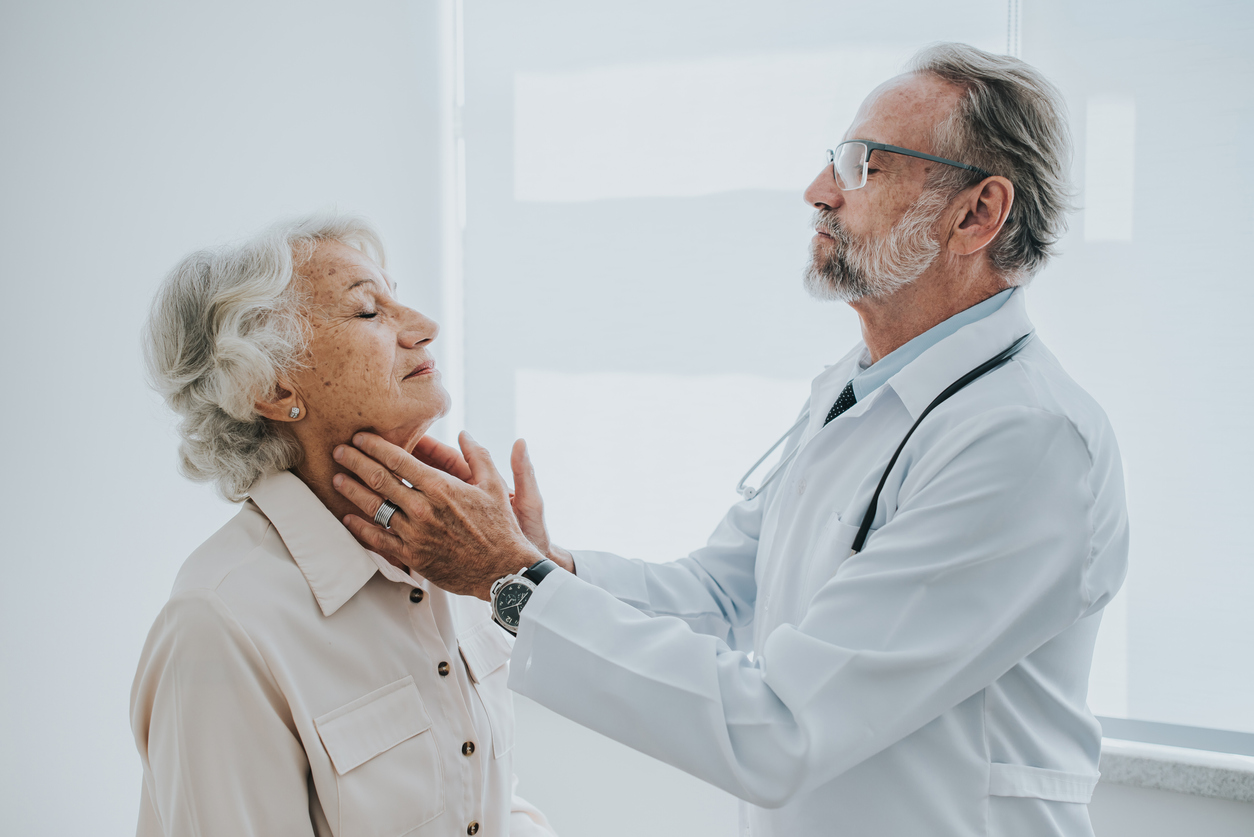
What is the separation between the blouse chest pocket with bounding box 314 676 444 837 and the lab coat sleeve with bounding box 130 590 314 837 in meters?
0.05

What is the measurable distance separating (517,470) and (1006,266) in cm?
92

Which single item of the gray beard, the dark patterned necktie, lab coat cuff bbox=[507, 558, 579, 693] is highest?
the gray beard

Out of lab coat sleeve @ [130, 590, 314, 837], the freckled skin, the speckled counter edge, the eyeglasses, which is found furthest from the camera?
the speckled counter edge

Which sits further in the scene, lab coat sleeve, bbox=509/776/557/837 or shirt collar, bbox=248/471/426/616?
lab coat sleeve, bbox=509/776/557/837

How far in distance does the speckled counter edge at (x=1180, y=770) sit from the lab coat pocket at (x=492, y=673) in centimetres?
152

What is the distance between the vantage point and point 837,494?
1.22m

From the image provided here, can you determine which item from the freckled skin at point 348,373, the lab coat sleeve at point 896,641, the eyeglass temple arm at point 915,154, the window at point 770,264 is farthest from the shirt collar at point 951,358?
the window at point 770,264

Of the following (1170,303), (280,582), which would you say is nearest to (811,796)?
(280,582)

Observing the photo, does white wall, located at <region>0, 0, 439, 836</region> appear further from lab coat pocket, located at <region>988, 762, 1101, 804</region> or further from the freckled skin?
lab coat pocket, located at <region>988, 762, 1101, 804</region>

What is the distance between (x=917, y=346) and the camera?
4.28 feet

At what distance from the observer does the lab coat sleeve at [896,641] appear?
954 millimetres

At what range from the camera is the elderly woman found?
0.95m

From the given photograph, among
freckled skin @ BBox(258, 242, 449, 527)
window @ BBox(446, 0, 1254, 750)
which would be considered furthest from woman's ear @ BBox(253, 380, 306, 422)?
window @ BBox(446, 0, 1254, 750)

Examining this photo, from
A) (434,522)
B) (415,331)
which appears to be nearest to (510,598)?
(434,522)
